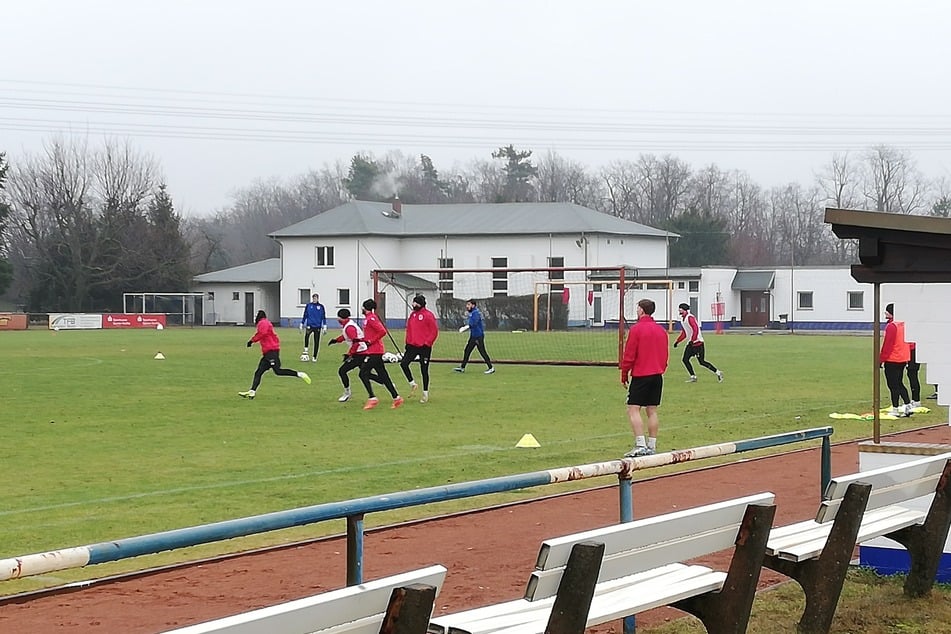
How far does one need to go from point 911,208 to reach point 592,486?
90424 mm

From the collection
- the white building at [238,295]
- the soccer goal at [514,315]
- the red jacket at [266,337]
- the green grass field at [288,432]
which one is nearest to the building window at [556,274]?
the soccer goal at [514,315]

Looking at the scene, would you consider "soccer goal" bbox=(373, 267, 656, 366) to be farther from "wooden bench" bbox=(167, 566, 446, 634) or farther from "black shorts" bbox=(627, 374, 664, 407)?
"wooden bench" bbox=(167, 566, 446, 634)

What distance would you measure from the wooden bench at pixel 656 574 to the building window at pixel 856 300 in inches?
2755

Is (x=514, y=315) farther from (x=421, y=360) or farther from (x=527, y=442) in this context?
(x=527, y=442)

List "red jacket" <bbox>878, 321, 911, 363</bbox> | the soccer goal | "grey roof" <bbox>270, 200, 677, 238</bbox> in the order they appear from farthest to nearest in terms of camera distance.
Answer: "grey roof" <bbox>270, 200, 677, 238</bbox> → the soccer goal → "red jacket" <bbox>878, 321, 911, 363</bbox>

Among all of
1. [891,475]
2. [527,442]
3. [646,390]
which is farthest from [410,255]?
[891,475]

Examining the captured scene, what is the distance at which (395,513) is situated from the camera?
10.8 meters

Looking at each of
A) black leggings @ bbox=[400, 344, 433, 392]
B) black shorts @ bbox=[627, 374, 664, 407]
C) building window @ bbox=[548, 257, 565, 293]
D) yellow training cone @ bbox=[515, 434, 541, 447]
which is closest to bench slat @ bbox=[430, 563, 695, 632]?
black shorts @ bbox=[627, 374, 664, 407]

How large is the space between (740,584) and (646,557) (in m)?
0.72

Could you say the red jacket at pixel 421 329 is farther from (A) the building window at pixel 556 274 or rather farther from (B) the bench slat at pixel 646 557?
(A) the building window at pixel 556 274

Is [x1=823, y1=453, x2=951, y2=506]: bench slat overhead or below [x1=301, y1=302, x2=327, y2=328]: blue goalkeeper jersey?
below

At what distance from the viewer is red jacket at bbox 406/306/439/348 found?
23.5 m

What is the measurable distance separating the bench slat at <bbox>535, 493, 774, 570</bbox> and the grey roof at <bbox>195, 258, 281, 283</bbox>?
76.6 meters

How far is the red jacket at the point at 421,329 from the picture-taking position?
2345cm
